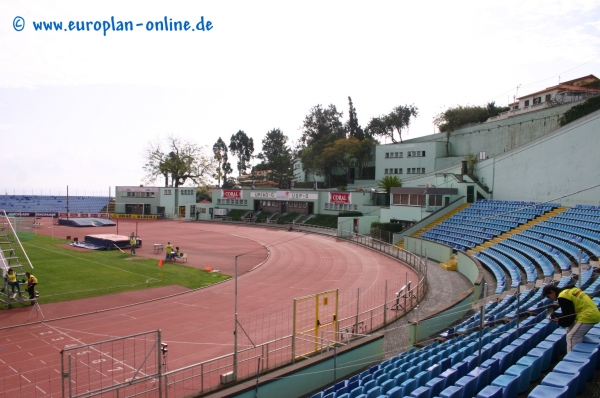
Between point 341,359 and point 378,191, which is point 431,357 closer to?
point 341,359

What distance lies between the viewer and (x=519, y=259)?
23078mm

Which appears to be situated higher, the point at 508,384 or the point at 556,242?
the point at 556,242

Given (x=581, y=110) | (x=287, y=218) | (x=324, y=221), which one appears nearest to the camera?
(x=581, y=110)

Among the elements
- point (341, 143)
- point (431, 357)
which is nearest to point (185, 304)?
point (431, 357)

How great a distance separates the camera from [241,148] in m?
111

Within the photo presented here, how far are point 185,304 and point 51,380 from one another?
9155 millimetres

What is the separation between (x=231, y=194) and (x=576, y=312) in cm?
6436

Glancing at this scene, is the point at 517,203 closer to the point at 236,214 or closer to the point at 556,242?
the point at 556,242

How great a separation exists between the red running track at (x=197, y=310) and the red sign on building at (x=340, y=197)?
555 inches

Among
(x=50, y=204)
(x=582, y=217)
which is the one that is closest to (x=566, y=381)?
(x=582, y=217)

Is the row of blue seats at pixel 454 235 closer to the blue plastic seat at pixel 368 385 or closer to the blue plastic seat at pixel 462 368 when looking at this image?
the blue plastic seat at pixel 462 368

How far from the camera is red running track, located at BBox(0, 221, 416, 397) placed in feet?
48.9

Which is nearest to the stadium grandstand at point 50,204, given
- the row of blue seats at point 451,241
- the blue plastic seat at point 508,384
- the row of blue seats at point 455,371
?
the row of blue seats at point 451,241

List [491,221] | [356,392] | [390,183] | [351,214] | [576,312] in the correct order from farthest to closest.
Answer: [351,214] → [390,183] → [491,221] → [356,392] → [576,312]
